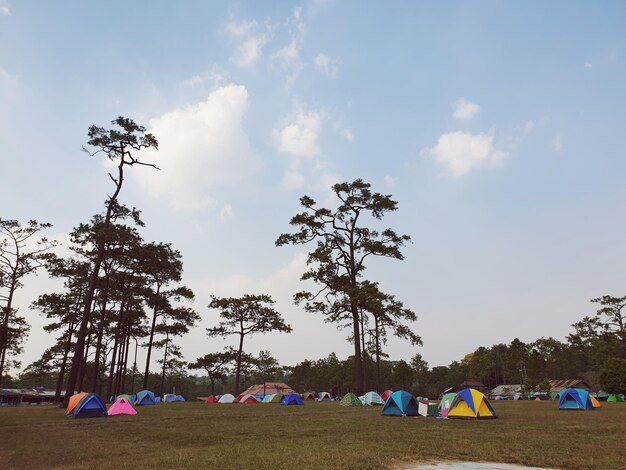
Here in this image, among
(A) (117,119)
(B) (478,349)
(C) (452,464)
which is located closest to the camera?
(C) (452,464)

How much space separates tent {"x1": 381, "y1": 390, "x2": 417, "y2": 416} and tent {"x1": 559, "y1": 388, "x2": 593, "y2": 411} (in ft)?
40.4

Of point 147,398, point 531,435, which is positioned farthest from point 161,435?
point 147,398

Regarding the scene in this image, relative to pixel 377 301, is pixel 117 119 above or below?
above

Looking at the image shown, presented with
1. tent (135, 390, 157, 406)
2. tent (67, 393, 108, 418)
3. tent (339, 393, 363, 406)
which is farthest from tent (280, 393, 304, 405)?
tent (67, 393, 108, 418)

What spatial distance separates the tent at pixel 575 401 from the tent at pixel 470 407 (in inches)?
445

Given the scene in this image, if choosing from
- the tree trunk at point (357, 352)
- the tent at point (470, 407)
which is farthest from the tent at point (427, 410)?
the tree trunk at point (357, 352)

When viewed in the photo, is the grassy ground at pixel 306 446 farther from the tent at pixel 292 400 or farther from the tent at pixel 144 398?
the tent at pixel 292 400

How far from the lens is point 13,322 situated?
1289 inches

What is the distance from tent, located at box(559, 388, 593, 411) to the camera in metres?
25.7

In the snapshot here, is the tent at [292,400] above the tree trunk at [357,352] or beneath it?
beneath

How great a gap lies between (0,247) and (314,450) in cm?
3166

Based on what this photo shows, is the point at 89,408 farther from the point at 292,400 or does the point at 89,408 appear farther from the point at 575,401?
the point at 575,401

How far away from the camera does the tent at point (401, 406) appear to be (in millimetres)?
20094

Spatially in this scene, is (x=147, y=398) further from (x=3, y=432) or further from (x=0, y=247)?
(x=3, y=432)
